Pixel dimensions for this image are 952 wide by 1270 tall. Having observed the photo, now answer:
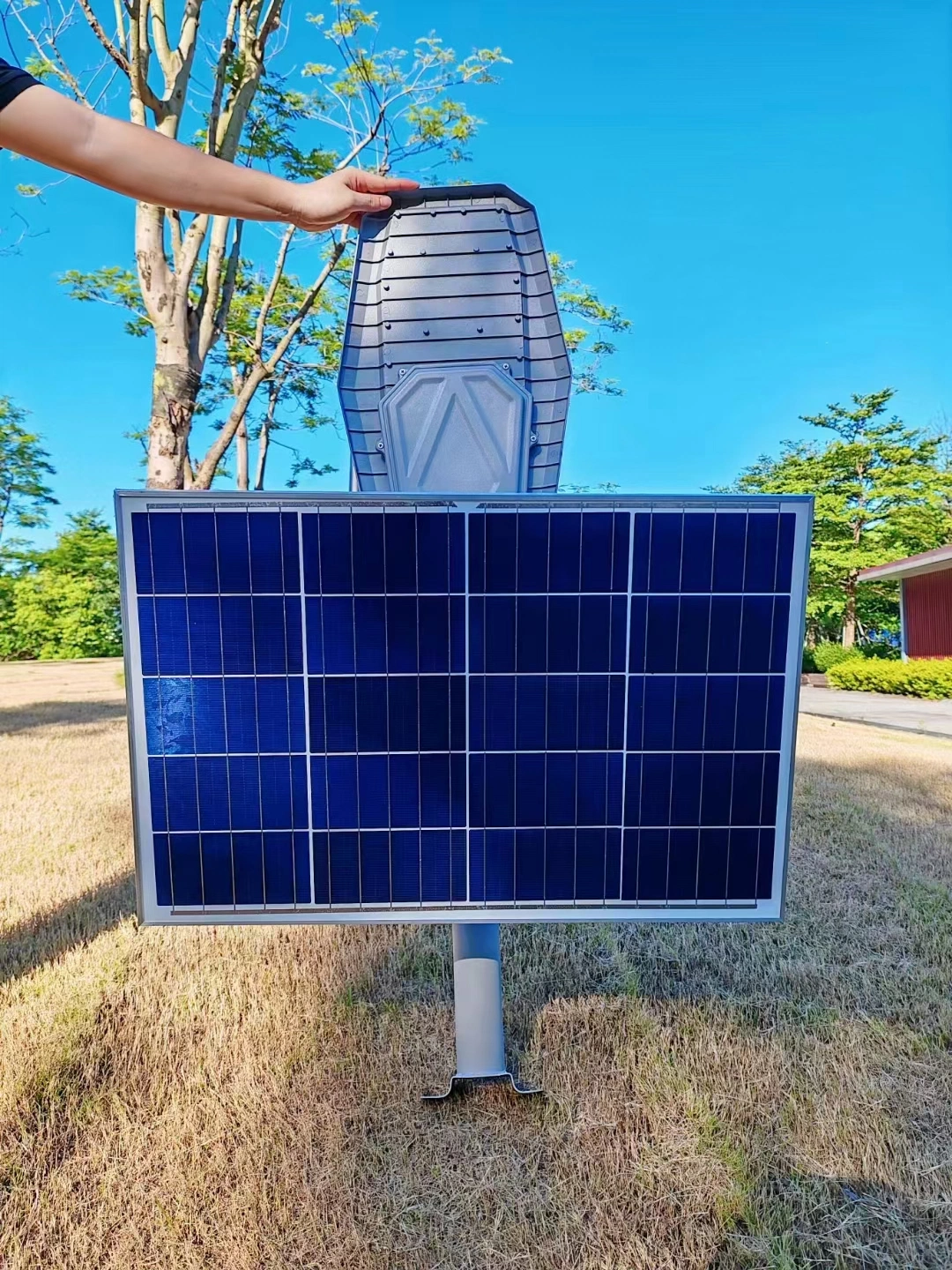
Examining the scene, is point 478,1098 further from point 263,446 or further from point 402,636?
point 263,446

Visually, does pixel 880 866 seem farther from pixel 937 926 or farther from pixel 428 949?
pixel 428 949

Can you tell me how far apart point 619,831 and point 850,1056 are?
165 centimetres

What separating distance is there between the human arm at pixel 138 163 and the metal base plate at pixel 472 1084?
10.6ft

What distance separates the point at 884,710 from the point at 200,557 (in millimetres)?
18506

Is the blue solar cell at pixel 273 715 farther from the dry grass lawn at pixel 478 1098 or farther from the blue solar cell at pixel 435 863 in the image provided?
the dry grass lawn at pixel 478 1098

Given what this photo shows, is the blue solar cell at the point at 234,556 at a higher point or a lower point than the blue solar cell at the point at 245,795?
higher

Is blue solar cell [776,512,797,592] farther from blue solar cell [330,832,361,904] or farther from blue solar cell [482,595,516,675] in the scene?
blue solar cell [330,832,361,904]

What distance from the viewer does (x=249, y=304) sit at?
15875mm

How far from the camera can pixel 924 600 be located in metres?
25.9

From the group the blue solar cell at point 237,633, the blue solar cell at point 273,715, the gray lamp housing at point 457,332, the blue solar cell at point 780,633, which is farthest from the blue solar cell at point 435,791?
the blue solar cell at point 780,633

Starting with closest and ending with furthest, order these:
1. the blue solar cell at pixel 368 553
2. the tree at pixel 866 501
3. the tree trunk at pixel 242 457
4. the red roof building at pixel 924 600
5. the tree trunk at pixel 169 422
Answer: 1. the blue solar cell at pixel 368 553
2. the tree trunk at pixel 169 422
3. the tree trunk at pixel 242 457
4. the red roof building at pixel 924 600
5. the tree at pixel 866 501

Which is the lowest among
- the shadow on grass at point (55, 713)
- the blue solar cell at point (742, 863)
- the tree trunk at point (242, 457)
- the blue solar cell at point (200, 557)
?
the shadow on grass at point (55, 713)

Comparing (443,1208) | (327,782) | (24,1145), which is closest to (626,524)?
(327,782)

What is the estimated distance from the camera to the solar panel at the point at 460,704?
2385 mm
